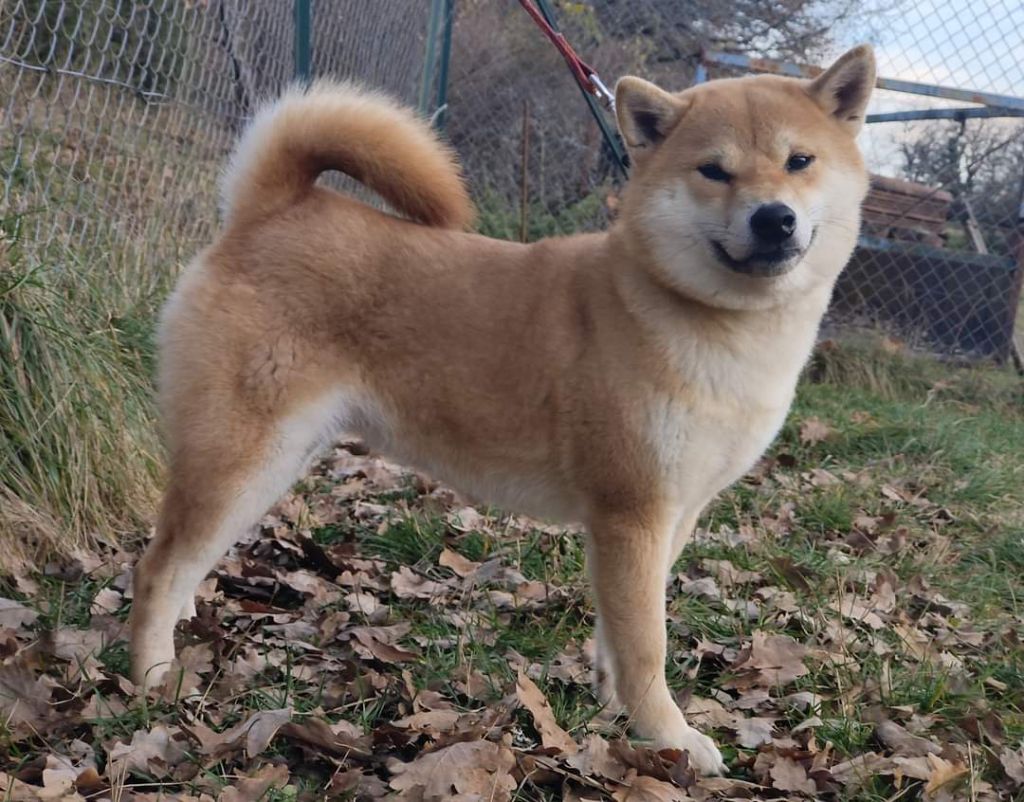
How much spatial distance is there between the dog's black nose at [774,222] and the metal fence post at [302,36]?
2945mm

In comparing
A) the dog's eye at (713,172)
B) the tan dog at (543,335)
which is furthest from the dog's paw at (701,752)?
the dog's eye at (713,172)

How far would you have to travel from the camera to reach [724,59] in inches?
238

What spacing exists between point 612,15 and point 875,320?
2.88 metres

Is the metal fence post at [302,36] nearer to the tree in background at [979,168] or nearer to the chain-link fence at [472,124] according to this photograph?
the chain-link fence at [472,124]

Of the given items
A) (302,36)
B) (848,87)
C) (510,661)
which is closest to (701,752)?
(510,661)

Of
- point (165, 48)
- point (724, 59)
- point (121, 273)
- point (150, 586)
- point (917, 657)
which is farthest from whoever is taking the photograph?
point (724, 59)

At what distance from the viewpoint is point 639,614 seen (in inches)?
91.7

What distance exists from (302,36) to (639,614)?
337 centimetres

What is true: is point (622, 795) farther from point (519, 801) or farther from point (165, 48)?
point (165, 48)

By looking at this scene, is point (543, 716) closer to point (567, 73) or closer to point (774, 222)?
point (774, 222)

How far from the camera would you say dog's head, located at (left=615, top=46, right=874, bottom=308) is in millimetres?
2271

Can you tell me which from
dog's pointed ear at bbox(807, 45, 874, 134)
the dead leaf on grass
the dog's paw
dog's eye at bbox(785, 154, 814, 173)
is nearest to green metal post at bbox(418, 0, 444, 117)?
dog's pointed ear at bbox(807, 45, 874, 134)

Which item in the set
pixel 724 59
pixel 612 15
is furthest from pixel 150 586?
pixel 612 15

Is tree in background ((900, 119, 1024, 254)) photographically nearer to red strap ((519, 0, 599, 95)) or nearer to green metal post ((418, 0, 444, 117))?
green metal post ((418, 0, 444, 117))
